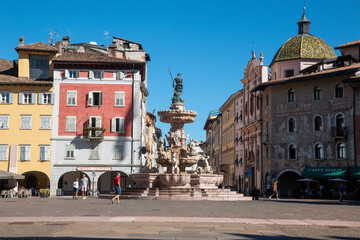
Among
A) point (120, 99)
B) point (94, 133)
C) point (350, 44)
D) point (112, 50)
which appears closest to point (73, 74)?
point (120, 99)

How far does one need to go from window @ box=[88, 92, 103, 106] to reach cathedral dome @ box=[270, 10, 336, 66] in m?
20.1

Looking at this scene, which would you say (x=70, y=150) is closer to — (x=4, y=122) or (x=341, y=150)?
(x=4, y=122)

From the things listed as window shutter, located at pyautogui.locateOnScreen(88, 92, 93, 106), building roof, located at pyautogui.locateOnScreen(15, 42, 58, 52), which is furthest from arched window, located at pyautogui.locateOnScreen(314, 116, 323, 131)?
building roof, located at pyautogui.locateOnScreen(15, 42, 58, 52)

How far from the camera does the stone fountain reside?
34.1 metres

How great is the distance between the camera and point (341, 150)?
50000 mm

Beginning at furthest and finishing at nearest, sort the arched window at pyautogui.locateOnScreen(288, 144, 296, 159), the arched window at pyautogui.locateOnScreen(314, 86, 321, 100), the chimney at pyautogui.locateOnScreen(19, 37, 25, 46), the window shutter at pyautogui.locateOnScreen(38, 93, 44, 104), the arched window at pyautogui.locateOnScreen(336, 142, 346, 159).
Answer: the chimney at pyautogui.locateOnScreen(19, 37, 25, 46)
the window shutter at pyautogui.locateOnScreen(38, 93, 44, 104)
the arched window at pyautogui.locateOnScreen(288, 144, 296, 159)
the arched window at pyautogui.locateOnScreen(314, 86, 321, 100)
the arched window at pyautogui.locateOnScreen(336, 142, 346, 159)

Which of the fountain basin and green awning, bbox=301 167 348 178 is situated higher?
green awning, bbox=301 167 348 178

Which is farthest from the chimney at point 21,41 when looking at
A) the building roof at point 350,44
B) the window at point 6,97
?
the building roof at point 350,44

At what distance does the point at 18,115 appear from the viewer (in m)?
57.7

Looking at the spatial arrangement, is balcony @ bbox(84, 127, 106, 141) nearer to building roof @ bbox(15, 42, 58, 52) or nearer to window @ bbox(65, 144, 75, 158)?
window @ bbox(65, 144, 75, 158)

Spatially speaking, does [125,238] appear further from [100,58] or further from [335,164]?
[100,58]

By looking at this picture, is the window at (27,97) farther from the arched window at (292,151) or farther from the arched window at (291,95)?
the arched window at (292,151)

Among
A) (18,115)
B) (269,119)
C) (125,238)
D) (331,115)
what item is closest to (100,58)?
(18,115)

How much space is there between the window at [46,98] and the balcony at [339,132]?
90.9 feet
